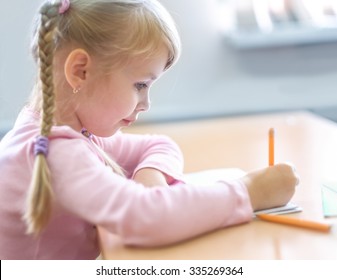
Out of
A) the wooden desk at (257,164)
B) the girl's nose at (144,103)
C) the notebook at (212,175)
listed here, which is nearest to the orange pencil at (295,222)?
the wooden desk at (257,164)

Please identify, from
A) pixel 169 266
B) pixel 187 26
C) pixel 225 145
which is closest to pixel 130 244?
pixel 169 266

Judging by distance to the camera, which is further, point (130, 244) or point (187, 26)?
point (187, 26)

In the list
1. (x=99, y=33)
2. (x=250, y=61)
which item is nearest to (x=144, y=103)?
(x=99, y=33)

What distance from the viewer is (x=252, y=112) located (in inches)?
67.7

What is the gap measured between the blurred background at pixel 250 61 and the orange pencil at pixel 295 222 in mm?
899

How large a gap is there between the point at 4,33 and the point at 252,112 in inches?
32.6

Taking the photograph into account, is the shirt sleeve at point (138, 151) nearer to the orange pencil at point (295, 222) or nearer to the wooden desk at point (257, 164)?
the wooden desk at point (257, 164)

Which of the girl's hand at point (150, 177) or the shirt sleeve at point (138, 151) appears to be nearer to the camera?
the girl's hand at point (150, 177)

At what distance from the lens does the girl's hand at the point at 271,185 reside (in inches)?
29.5

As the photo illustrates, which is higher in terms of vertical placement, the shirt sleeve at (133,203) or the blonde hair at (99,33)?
the blonde hair at (99,33)

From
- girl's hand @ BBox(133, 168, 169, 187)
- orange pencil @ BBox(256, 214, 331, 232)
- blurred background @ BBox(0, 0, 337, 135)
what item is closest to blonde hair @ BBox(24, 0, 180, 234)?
girl's hand @ BBox(133, 168, 169, 187)

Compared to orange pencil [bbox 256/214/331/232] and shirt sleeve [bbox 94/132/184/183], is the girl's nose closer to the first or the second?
shirt sleeve [bbox 94/132/184/183]

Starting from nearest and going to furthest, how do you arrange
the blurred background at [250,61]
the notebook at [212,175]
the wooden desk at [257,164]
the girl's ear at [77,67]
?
the wooden desk at [257,164], the girl's ear at [77,67], the notebook at [212,175], the blurred background at [250,61]

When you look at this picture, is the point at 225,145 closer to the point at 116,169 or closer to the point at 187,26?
the point at 116,169
